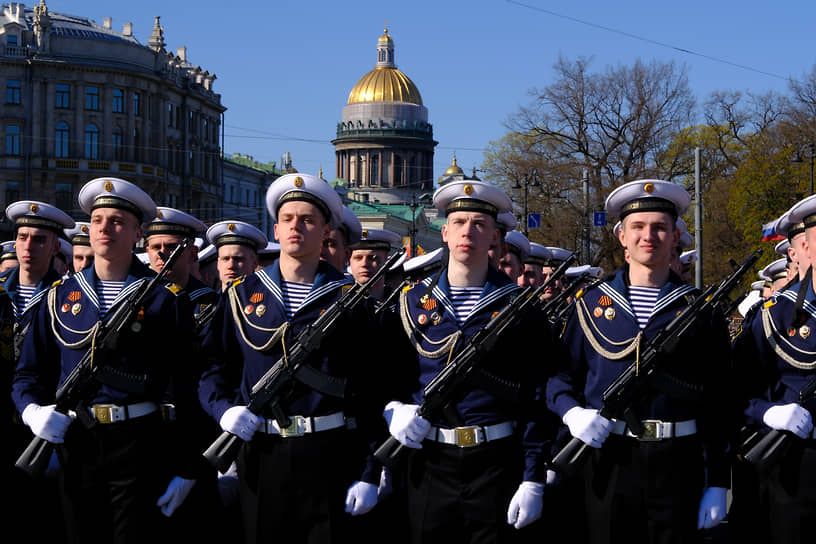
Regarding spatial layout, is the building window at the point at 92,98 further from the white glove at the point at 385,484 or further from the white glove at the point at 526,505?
the white glove at the point at 526,505

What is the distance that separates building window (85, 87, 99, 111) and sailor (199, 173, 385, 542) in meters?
71.4

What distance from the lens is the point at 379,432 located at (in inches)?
227

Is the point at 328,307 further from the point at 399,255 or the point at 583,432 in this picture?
the point at 583,432

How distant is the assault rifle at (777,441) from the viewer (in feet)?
18.1

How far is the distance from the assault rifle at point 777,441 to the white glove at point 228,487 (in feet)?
9.35

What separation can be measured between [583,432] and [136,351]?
239 cm

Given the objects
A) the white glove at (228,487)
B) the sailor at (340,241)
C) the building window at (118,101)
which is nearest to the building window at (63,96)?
the building window at (118,101)

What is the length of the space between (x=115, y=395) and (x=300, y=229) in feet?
4.33

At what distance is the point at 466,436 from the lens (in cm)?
557

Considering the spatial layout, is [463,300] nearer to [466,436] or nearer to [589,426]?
[466,436]

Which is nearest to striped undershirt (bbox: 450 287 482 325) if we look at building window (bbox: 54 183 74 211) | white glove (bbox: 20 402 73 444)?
white glove (bbox: 20 402 73 444)

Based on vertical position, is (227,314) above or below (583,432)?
above

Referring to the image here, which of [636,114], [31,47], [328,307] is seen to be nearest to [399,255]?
[328,307]

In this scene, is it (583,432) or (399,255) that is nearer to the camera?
(583,432)
